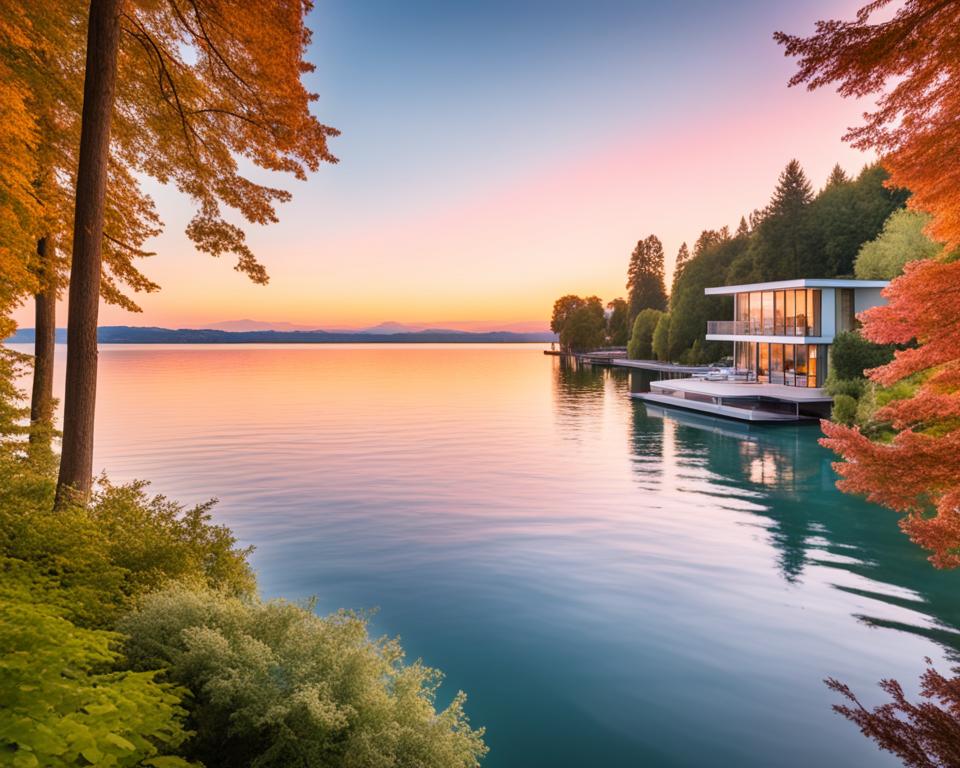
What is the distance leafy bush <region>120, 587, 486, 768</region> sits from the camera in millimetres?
4766

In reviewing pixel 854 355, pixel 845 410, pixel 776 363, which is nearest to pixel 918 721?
pixel 845 410

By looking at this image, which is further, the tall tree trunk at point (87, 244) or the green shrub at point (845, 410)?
the green shrub at point (845, 410)

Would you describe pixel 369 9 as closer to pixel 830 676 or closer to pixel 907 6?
pixel 907 6

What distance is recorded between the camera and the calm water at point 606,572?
805 centimetres

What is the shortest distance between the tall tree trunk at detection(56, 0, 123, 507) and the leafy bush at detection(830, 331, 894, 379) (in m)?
32.5

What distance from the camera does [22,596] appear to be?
4.92 metres

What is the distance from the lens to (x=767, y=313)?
141 feet

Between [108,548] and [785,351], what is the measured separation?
42.3 meters

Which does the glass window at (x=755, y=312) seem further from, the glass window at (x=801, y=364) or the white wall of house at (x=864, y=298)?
the white wall of house at (x=864, y=298)

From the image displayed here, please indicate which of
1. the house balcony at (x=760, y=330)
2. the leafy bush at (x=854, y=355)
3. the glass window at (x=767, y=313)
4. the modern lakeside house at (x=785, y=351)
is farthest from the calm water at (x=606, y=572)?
the glass window at (x=767, y=313)

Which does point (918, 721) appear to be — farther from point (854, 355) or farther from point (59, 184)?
point (854, 355)

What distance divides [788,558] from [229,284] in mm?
57826

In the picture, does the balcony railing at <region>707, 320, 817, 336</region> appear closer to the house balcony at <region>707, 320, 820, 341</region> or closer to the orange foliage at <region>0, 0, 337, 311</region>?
the house balcony at <region>707, 320, 820, 341</region>

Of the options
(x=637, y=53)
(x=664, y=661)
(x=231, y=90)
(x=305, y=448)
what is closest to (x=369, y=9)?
(x=637, y=53)
